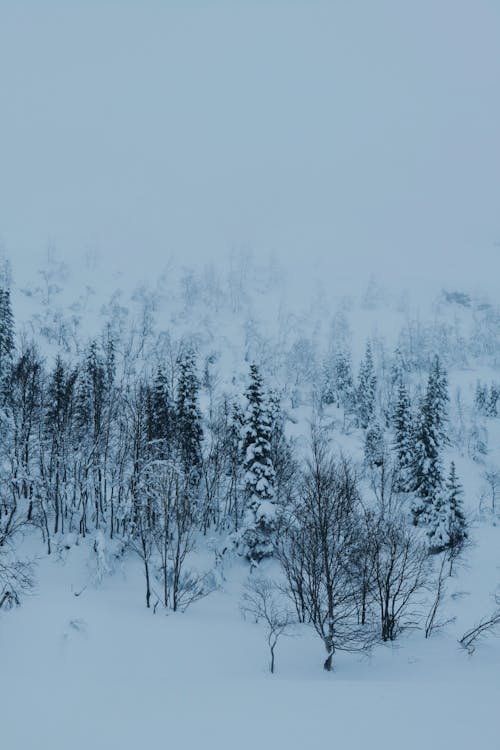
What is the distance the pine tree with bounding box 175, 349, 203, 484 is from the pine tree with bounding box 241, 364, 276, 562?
6.88 meters

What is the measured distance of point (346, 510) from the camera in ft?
59.1

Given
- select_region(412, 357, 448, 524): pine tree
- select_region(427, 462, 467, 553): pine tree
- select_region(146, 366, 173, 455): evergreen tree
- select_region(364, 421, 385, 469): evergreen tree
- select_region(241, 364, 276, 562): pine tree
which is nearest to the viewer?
select_region(241, 364, 276, 562): pine tree

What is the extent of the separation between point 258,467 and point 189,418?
8424 millimetres

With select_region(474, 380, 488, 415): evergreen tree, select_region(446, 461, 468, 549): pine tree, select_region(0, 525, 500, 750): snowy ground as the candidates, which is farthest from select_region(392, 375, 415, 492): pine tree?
select_region(474, 380, 488, 415): evergreen tree

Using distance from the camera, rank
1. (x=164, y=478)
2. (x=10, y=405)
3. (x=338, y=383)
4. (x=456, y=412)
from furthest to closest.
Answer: (x=456, y=412) → (x=338, y=383) → (x=10, y=405) → (x=164, y=478)

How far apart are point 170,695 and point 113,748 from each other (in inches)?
120

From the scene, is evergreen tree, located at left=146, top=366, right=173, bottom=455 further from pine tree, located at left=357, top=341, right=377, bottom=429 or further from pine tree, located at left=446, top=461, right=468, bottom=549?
pine tree, located at left=357, top=341, right=377, bottom=429

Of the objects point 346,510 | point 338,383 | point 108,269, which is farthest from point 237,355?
point 346,510

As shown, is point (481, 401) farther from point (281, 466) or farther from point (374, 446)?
point (281, 466)

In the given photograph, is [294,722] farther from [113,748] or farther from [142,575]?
[142,575]

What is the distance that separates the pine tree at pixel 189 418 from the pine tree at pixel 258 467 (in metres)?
6.88

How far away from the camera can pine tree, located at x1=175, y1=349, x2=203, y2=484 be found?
3125 centimetres

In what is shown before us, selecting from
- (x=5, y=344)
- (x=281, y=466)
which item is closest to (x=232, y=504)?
(x=281, y=466)

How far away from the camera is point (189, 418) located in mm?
31641
